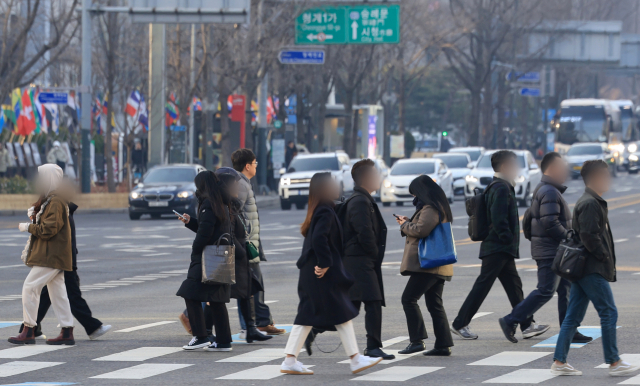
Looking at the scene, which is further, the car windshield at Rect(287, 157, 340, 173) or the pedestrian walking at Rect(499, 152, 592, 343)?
the car windshield at Rect(287, 157, 340, 173)

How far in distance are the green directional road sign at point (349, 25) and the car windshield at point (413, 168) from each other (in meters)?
5.24

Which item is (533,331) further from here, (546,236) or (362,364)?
(362,364)

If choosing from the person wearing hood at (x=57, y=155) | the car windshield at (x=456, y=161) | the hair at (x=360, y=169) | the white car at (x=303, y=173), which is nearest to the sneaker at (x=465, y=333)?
the hair at (x=360, y=169)

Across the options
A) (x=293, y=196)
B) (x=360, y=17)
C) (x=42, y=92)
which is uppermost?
(x=360, y=17)

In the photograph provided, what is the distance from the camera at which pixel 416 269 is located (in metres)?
9.22

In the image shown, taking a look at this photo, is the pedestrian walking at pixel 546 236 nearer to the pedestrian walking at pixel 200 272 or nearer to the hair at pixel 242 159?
the pedestrian walking at pixel 200 272

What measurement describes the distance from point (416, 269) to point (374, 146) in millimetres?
45026

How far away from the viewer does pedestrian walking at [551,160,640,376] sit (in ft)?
26.9

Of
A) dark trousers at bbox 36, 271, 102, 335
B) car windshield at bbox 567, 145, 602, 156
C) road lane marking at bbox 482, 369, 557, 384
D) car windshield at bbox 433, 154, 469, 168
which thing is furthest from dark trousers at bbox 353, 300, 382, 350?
car windshield at bbox 567, 145, 602, 156

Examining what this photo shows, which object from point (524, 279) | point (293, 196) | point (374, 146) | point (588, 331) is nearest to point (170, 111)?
point (374, 146)

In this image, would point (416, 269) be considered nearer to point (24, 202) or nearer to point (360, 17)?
point (24, 202)

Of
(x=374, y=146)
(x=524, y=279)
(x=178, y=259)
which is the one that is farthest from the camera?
(x=374, y=146)

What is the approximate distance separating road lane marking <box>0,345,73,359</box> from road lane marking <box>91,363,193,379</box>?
1142 millimetres

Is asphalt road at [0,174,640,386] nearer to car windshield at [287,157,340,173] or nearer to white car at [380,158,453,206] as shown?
white car at [380,158,453,206]
